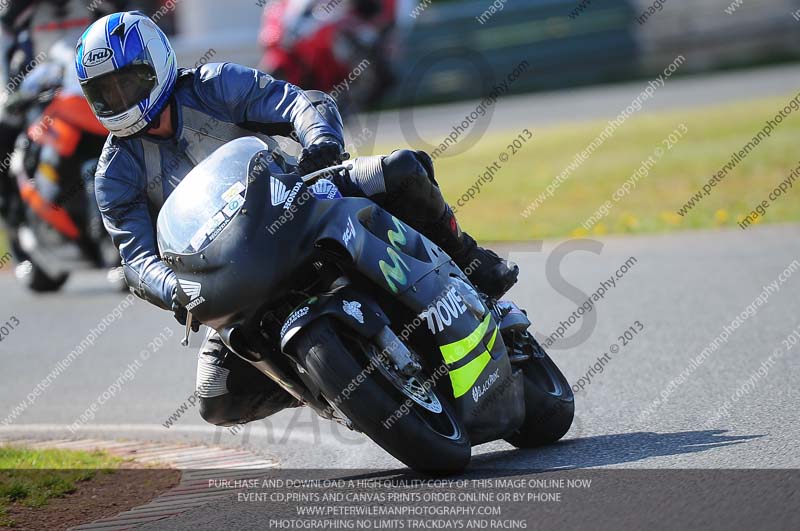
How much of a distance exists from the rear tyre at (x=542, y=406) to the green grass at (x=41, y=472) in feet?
6.60

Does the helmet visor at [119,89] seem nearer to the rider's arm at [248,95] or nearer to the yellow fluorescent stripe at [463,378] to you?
the rider's arm at [248,95]

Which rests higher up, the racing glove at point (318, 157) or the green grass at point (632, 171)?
the racing glove at point (318, 157)

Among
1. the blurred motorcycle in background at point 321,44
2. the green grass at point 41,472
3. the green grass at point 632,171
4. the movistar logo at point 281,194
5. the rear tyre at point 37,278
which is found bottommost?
the blurred motorcycle in background at point 321,44

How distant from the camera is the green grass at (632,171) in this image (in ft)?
40.5

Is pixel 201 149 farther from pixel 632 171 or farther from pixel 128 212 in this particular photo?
pixel 632 171

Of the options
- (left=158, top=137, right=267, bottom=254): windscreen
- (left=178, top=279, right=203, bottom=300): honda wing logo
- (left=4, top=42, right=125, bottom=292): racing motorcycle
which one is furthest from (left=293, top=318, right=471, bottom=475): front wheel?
(left=4, top=42, right=125, bottom=292): racing motorcycle

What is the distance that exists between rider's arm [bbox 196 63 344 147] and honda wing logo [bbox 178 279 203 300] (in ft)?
3.42

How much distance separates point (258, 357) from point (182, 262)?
49 centimetres

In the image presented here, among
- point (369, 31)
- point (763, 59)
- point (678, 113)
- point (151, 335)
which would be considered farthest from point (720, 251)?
point (763, 59)

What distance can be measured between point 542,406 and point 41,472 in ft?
7.88

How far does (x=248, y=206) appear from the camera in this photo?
15.0ft

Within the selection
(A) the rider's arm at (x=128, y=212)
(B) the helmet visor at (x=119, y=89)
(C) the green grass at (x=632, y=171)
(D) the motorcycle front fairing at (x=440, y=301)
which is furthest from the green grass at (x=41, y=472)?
(C) the green grass at (x=632, y=171)

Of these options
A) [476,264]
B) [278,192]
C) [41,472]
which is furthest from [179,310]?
[41,472]

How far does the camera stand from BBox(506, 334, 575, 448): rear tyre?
5.39 metres
